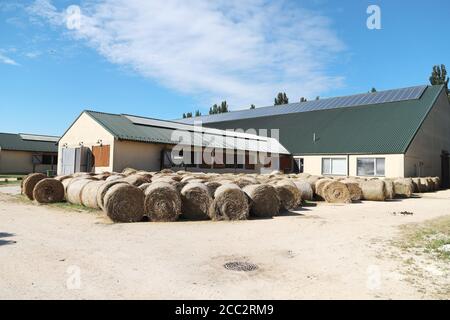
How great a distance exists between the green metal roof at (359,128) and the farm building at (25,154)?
24.3 meters

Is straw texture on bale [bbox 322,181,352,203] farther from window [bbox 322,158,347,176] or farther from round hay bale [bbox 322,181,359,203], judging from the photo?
window [bbox 322,158,347,176]

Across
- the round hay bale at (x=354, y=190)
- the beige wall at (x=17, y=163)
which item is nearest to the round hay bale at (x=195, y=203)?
the round hay bale at (x=354, y=190)

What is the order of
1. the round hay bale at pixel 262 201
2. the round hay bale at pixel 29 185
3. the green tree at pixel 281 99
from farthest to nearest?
the green tree at pixel 281 99, the round hay bale at pixel 29 185, the round hay bale at pixel 262 201

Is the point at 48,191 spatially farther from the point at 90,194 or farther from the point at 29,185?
the point at 90,194

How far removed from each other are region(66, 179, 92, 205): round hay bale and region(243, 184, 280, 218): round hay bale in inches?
238

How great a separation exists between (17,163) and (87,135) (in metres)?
17.7

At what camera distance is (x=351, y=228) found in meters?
9.88

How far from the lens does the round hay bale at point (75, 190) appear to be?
13.5 meters

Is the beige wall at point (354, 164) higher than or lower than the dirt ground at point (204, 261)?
higher

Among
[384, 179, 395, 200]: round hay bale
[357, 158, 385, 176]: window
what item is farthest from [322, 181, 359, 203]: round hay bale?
[357, 158, 385, 176]: window

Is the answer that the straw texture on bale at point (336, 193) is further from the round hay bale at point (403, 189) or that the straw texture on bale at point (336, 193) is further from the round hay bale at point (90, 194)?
the round hay bale at point (90, 194)

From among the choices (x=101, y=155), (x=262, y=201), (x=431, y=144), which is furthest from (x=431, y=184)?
(x=101, y=155)
